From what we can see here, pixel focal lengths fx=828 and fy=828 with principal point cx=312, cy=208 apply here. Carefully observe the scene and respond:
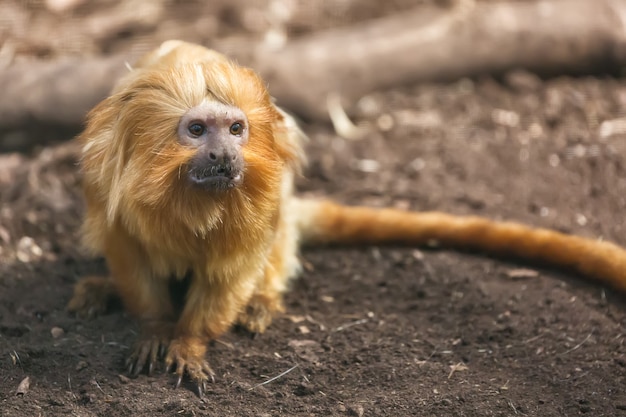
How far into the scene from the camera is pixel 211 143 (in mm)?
3424

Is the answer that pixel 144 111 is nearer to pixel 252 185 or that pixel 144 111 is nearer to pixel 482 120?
pixel 252 185

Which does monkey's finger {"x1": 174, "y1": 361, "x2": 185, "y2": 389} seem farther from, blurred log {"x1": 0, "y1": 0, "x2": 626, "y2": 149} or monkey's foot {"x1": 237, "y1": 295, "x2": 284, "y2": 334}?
blurred log {"x1": 0, "y1": 0, "x2": 626, "y2": 149}

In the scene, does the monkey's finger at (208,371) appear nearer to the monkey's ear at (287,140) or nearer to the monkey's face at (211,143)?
the monkey's face at (211,143)

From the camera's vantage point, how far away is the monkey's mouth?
3.42m

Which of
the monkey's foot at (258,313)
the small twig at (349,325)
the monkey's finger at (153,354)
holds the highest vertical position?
the monkey's finger at (153,354)

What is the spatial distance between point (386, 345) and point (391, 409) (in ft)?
1.75

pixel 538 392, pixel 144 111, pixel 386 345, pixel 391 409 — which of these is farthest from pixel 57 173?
pixel 538 392

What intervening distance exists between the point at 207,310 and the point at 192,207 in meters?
0.63

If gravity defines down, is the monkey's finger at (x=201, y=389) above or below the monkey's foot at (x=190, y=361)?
below

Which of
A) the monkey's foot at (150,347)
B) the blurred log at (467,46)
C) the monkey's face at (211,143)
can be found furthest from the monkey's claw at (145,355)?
the blurred log at (467,46)

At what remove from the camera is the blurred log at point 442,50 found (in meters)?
6.14

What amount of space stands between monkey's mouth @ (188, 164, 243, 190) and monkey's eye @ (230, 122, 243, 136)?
0.53ft

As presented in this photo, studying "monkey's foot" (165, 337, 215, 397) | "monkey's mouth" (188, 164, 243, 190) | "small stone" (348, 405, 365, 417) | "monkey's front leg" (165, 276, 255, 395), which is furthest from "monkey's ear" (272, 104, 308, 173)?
"small stone" (348, 405, 365, 417)

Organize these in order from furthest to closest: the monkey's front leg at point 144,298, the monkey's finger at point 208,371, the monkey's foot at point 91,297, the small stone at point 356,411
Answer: the monkey's foot at point 91,297
the monkey's front leg at point 144,298
the monkey's finger at point 208,371
the small stone at point 356,411
